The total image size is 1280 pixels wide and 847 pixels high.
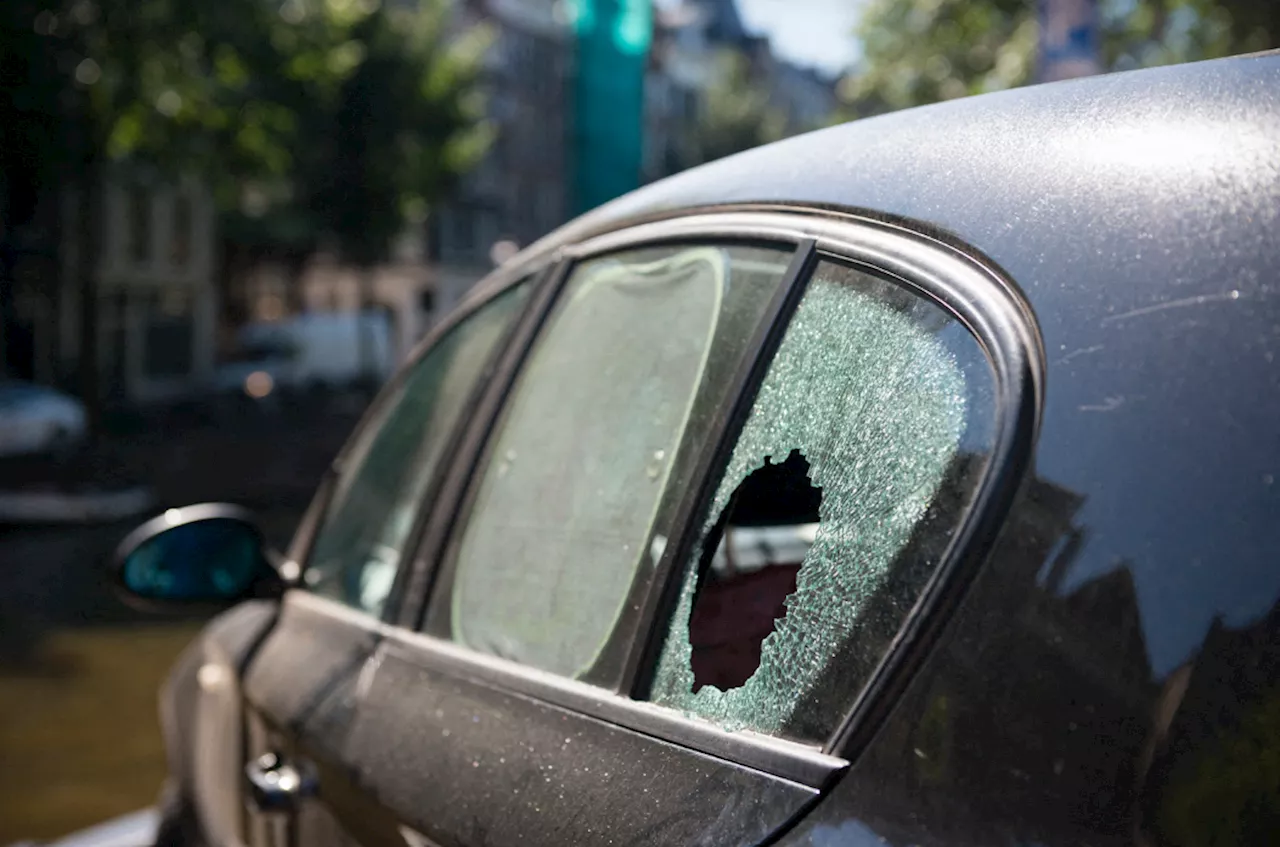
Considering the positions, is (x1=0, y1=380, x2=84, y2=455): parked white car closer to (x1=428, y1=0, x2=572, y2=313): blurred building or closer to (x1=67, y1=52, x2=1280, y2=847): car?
(x1=67, y1=52, x2=1280, y2=847): car

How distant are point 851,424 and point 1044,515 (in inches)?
11.9

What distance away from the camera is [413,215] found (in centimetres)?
3234

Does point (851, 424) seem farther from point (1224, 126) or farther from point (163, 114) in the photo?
point (163, 114)

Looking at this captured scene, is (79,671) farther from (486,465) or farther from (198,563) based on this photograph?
Result: (486,465)

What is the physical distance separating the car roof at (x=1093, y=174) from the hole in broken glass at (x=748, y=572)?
305 millimetres

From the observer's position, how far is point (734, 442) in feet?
4.87

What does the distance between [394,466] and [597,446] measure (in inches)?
28.0

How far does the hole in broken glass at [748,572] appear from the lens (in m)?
1.40

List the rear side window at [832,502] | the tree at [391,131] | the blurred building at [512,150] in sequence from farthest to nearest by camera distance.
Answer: the blurred building at [512,150] < the tree at [391,131] < the rear side window at [832,502]

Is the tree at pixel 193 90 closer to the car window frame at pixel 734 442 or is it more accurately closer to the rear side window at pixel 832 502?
the car window frame at pixel 734 442

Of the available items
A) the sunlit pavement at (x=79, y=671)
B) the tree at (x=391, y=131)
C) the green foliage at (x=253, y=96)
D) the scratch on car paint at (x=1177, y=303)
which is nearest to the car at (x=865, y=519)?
the scratch on car paint at (x=1177, y=303)

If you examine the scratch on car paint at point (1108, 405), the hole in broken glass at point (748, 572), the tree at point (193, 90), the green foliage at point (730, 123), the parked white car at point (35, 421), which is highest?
the green foliage at point (730, 123)

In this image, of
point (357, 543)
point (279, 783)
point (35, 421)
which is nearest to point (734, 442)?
point (279, 783)

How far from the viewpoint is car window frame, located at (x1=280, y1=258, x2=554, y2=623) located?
2.05 meters
